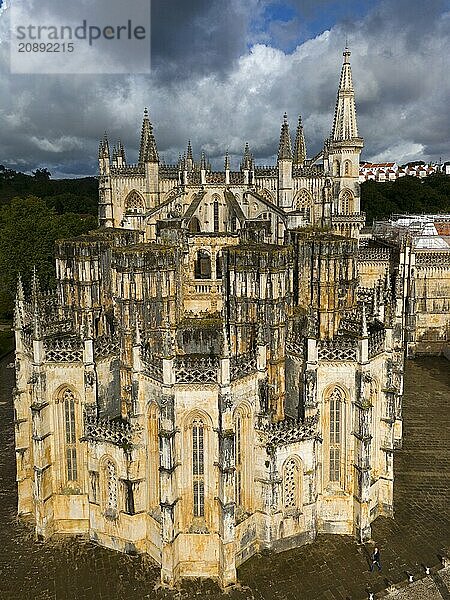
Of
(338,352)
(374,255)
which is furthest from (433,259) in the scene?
(338,352)

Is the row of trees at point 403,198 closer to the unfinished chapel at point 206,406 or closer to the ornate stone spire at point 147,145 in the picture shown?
the ornate stone spire at point 147,145

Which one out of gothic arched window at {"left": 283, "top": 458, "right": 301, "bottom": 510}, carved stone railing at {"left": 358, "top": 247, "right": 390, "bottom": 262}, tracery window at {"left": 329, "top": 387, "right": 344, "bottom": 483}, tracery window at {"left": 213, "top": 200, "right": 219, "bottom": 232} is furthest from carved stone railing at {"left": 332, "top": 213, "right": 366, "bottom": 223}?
gothic arched window at {"left": 283, "top": 458, "right": 301, "bottom": 510}

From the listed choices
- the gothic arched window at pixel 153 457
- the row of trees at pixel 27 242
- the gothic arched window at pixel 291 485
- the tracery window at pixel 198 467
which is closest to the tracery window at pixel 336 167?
the row of trees at pixel 27 242

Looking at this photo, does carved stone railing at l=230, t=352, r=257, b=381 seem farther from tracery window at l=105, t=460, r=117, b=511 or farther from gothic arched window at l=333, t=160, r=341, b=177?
gothic arched window at l=333, t=160, r=341, b=177

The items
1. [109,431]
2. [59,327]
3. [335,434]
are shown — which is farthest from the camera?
[59,327]

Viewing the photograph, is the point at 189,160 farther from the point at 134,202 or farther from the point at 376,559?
the point at 376,559
